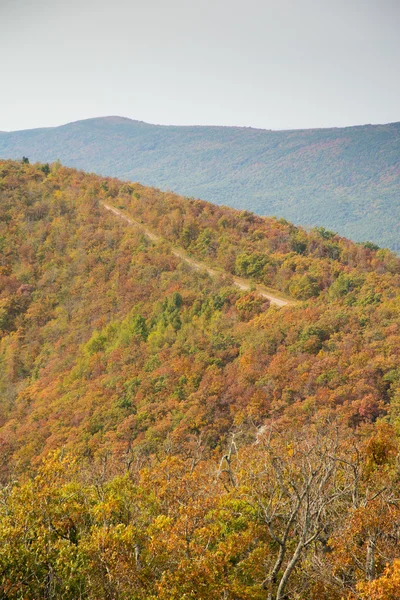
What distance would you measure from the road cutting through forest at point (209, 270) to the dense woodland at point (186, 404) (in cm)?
111

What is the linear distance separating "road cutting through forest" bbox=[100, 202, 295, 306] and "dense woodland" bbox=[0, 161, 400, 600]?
1.11 m

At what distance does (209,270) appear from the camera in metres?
60.2

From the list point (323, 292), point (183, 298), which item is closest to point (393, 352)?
point (323, 292)

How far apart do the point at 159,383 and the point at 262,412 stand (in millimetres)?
10770

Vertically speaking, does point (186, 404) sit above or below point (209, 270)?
below

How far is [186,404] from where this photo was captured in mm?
40438

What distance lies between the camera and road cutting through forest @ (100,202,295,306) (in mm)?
51656

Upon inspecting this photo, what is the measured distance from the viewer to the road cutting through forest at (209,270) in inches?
2034

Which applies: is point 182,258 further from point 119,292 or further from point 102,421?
point 102,421

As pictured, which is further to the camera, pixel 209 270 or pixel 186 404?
pixel 209 270

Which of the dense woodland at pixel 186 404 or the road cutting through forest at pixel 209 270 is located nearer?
the dense woodland at pixel 186 404

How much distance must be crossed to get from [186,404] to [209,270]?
74.8 ft

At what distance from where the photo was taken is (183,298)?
54562 mm

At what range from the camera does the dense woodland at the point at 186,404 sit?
12.1 m
